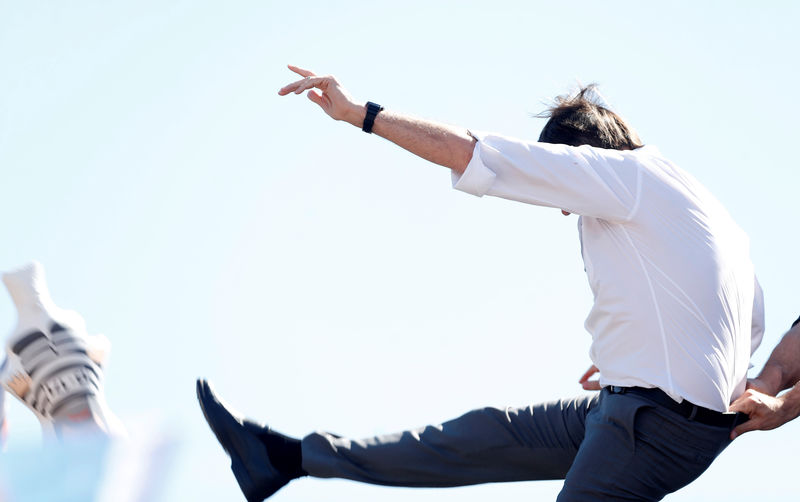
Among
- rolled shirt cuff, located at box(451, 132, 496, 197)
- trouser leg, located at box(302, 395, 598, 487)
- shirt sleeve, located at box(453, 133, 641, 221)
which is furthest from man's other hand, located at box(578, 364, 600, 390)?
rolled shirt cuff, located at box(451, 132, 496, 197)

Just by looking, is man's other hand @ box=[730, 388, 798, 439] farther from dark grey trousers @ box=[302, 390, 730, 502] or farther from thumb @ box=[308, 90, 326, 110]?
thumb @ box=[308, 90, 326, 110]

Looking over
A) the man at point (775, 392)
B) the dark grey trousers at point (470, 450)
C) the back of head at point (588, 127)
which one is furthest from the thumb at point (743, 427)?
the back of head at point (588, 127)

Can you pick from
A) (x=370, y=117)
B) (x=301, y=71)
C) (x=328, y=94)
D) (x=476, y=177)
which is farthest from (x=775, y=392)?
(x=301, y=71)

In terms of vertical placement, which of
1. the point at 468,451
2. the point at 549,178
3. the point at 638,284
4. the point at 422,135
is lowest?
the point at 468,451

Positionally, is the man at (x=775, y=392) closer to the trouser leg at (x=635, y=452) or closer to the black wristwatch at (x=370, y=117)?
the trouser leg at (x=635, y=452)

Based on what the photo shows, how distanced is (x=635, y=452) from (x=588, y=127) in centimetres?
125

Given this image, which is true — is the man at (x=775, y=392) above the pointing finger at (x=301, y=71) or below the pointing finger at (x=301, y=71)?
below

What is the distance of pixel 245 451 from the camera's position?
4.54 m

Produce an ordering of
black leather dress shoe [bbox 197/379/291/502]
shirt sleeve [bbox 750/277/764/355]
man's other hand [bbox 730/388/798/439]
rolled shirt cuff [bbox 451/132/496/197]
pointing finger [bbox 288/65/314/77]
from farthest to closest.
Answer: black leather dress shoe [bbox 197/379/291/502] < shirt sleeve [bbox 750/277/764/355] < pointing finger [bbox 288/65/314/77] < man's other hand [bbox 730/388/798/439] < rolled shirt cuff [bbox 451/132/496/197]

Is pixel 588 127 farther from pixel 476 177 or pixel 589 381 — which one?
pixel 589 381

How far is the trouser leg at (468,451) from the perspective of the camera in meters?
4.47

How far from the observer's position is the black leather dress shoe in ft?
14.8

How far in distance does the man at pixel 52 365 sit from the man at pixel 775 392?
7.28 feet

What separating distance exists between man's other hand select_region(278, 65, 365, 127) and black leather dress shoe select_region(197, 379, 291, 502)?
1262 millimetres
